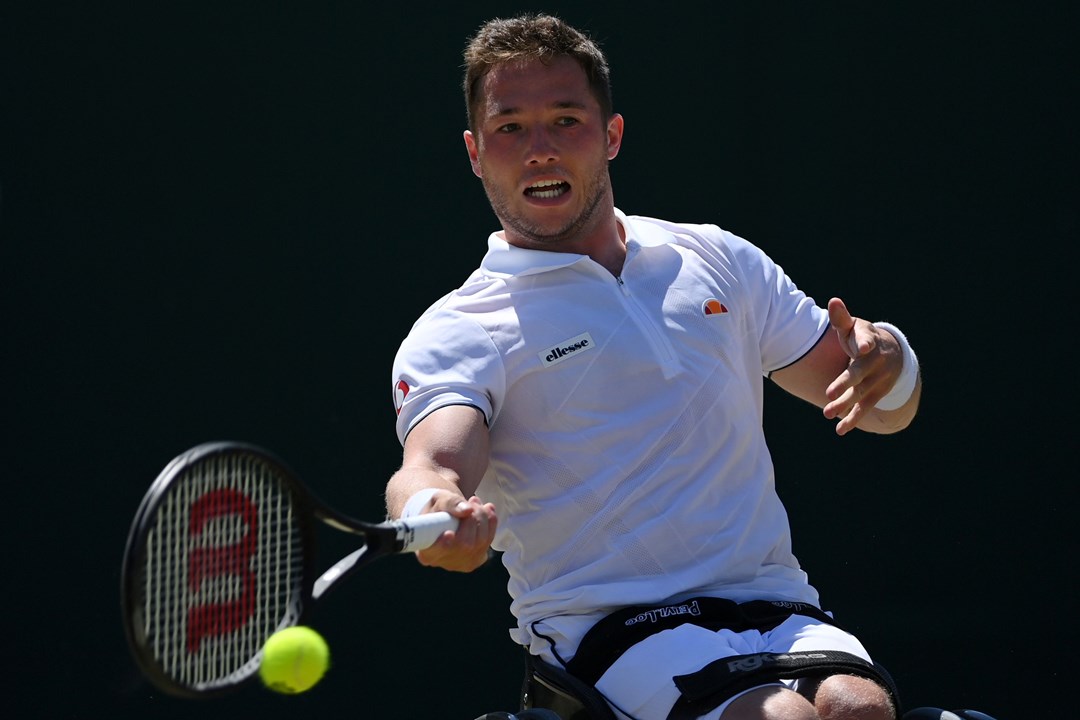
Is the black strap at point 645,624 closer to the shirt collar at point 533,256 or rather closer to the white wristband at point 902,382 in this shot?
the white wristband at point 902,382

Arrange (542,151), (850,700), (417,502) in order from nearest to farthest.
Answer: (417,502) < (850,700) < (542,151)

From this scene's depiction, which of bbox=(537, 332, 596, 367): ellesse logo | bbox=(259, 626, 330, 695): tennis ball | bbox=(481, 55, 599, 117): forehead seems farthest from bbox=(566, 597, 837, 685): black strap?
bbox=(481, 55, 599, 117): forehead

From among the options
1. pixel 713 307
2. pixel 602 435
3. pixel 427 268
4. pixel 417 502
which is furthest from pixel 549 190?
pixel 427 268

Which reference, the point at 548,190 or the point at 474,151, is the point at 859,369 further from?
the point at 474,151

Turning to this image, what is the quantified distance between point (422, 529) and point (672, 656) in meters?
0.51

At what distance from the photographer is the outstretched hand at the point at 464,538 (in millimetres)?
1947

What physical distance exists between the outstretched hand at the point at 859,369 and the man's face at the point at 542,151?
49cm

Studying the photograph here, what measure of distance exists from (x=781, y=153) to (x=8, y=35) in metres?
2.05

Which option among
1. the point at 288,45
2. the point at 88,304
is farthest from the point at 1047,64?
the point at 88,304

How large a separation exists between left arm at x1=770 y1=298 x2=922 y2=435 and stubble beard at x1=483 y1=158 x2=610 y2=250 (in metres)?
0.47

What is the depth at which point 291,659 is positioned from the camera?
6.11ft

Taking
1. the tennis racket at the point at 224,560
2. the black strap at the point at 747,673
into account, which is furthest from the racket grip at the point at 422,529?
the black strap at the point at 747,673

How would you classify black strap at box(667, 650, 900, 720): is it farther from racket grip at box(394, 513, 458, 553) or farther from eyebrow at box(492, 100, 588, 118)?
eyebrow at box(492, 100, 588, 118)

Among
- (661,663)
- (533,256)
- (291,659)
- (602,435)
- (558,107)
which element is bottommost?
(661,663)
